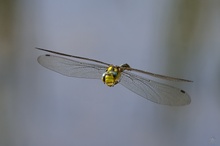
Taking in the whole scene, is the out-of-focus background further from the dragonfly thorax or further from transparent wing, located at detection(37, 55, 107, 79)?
the dragonfly thorax

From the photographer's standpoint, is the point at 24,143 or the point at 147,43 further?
the point at 24,143

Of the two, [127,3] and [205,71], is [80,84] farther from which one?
[205,71]

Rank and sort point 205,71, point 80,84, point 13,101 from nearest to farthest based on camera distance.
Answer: point 205,71
point 80,84
point 13,101


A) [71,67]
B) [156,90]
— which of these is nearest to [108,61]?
[71,67]

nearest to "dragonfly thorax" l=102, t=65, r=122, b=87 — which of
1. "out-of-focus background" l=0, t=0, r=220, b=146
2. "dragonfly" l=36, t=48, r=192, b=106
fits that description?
"dragonfly" l=36, t=48, r=192, b=106

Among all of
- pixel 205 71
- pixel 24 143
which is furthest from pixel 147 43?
pixel 24 143

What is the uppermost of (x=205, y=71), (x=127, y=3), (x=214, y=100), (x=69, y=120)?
(x=127, y=3)

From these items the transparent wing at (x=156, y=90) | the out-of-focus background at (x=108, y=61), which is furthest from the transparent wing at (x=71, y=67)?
the out-of-focus background at (x=108, y=61)
